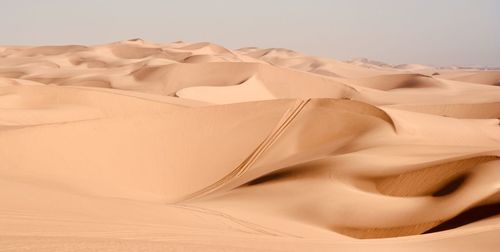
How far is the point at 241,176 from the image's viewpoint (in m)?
12.6

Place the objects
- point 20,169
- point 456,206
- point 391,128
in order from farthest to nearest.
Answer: point 391,128, point 20,169, point 456,206

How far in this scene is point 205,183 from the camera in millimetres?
12828

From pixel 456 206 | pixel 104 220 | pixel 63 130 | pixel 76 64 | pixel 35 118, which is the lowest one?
pixel 76 64

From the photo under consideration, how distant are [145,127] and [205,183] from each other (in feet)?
10.1

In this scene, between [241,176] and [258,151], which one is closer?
[241,176]

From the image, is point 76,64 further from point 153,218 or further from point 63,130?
point 153,218

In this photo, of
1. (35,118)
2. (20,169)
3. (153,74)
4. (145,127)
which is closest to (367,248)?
(20,169)

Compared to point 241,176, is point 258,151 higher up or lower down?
lower down

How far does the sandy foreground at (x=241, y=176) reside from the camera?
17.3 feet

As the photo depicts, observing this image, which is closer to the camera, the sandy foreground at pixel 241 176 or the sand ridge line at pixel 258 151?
the sandy foreground at pixel 241 176

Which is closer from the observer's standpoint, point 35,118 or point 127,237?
point 127,237

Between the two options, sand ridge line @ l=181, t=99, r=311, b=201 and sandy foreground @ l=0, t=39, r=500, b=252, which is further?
sand ridge line @ l=181, t=99, r=311, b=201

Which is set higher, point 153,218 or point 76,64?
point 153,218

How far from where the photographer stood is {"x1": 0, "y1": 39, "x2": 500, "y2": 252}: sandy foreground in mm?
5262
